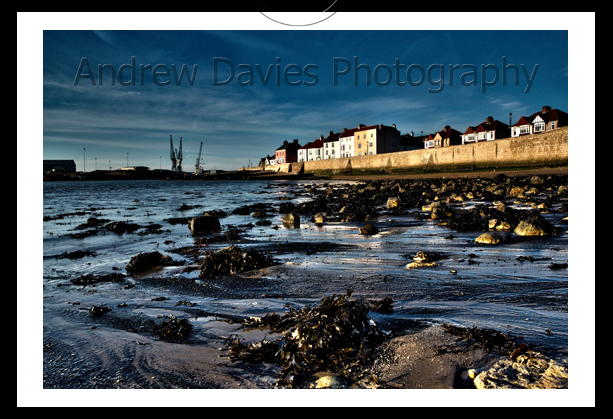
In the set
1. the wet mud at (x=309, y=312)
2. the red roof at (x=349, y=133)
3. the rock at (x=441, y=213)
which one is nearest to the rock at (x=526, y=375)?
the wet mud at (x=309, y=312)

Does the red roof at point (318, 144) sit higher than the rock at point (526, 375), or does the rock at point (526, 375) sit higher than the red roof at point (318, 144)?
the red roof at point (318, 144)

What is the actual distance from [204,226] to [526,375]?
8916 mm

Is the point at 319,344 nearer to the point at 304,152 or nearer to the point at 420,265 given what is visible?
the point at 420,265

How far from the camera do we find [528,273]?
175 inches

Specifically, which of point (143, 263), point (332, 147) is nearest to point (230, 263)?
point (143, 263)

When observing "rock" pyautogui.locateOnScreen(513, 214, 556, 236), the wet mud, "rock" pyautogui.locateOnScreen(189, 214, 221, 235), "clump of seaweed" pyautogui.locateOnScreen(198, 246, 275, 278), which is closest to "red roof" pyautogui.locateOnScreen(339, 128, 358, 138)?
"rock" pyautogui.locateOnScreen(189, 214, 221, 235)

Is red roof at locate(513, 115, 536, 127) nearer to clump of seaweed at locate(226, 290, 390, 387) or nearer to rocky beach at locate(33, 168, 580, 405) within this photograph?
rocky beach at locate(33, 168, 580, 405)

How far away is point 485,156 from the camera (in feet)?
111

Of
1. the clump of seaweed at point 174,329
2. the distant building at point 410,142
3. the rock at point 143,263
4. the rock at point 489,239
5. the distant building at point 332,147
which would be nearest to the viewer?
the clump of seaweed at point 174,329

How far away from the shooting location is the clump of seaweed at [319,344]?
2.36 m

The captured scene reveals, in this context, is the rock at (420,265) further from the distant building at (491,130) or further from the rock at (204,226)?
the distant building at (491,130)

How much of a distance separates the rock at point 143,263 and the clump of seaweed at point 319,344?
11.9 feet

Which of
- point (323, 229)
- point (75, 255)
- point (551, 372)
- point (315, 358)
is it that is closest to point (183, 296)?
point (315, 358)
